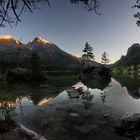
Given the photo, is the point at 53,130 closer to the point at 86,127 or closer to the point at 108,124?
the point at 86,127

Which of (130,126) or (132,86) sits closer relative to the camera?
(130,126)

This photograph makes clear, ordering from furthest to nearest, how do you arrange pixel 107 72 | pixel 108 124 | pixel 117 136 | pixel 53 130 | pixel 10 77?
1. pixel 107 72
2. pixel 10 77
3. pixel 108 124
4. pixel 53 130
5. pixel 117 136

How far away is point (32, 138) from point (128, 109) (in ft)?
37.9

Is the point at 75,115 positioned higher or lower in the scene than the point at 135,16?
lower

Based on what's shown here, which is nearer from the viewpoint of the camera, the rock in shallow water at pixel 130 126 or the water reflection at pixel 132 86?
the rock in shallow water at pixel 130 126

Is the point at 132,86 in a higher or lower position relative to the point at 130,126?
higher

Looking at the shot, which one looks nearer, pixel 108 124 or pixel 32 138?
pixel 32 138

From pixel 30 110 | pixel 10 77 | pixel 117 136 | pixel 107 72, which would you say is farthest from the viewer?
pixel 107 72

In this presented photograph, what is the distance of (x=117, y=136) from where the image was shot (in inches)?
523

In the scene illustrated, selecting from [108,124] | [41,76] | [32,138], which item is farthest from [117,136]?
[41,76]

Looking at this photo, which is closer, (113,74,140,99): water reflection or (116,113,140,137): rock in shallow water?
(116,113,140,137): rock in shallow water

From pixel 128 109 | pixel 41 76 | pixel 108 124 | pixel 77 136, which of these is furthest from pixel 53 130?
pixel 41 76

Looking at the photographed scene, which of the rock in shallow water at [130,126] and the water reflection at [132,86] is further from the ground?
the water reflection at [132,86]

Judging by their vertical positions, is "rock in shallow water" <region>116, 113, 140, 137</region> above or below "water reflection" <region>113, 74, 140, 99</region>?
below
